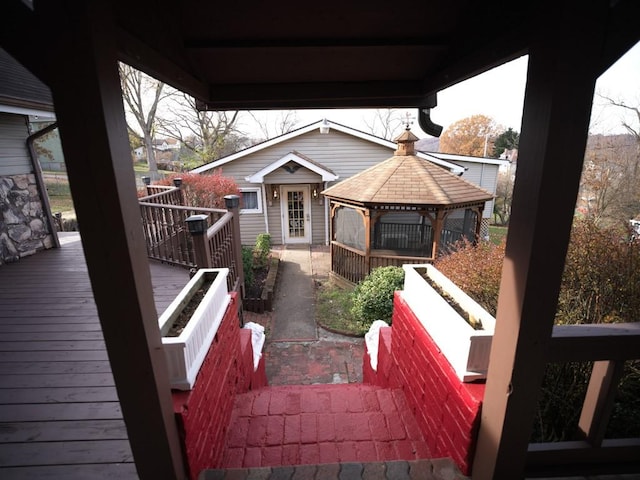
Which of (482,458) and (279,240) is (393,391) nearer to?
(482,458)

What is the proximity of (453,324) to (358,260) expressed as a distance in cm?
608

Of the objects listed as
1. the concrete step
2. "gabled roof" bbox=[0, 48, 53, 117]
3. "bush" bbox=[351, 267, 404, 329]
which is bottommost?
"bush" bbox=[351, 267, 404, 329]

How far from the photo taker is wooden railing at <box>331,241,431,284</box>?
749cm

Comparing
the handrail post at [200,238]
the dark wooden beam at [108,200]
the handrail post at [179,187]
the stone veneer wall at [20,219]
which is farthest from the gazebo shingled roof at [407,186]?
the dark wooden beam at [108,200]

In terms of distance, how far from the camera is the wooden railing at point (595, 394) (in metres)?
1.35

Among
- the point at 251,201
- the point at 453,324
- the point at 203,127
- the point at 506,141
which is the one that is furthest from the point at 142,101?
the point at 506,141

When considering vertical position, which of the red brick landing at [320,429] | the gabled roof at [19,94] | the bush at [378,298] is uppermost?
the gabled roof at [19,94]

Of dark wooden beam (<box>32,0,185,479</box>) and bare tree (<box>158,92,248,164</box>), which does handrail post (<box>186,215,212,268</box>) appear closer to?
dark wooden beam (<box>32,0,185,479</box>)

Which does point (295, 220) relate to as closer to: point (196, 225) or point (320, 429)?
point (196, 225)

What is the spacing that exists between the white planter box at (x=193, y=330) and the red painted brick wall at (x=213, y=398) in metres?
0.06

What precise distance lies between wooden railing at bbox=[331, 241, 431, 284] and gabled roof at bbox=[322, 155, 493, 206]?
1.29 m

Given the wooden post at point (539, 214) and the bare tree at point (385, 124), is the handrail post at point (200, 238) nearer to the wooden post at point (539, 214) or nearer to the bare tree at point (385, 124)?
the wooden post at point (539, 214)

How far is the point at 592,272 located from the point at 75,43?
147 inches

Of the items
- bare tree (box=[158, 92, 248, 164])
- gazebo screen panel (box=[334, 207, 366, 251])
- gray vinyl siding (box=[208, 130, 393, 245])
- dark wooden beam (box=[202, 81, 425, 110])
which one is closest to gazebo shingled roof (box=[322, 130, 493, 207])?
gazebo screen panel (box=[334, 207, 366, 251])
